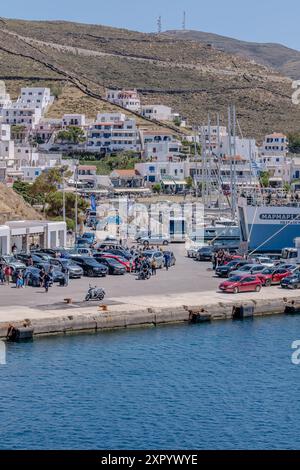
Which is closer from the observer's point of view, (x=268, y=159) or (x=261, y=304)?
(x=261, y=304)

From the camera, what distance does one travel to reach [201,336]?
36906 mm

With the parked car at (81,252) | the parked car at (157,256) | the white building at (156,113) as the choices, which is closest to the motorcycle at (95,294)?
the parked car at (157,256)

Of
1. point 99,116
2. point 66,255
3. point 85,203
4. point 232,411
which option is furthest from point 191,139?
point 232,411

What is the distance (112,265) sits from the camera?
47719 mm

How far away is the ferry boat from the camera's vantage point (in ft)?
196

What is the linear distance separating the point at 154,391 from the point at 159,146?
9688 centimetres

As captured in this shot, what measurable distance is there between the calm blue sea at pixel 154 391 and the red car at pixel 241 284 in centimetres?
499

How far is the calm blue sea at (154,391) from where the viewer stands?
1009 inches

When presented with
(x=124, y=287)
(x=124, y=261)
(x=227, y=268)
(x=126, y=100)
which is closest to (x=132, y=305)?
(x=124, y=287)

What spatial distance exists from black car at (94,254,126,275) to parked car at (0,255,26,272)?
3.65m

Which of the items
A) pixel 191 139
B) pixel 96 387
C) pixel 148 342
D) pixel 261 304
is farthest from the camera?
pixel 191 139

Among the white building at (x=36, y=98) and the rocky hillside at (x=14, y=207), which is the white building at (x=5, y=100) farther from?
the rocky hillside at (x=14, y=207)

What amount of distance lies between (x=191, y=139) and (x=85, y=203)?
65.3 metres

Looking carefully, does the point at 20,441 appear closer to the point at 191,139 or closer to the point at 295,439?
the point at 295,439
